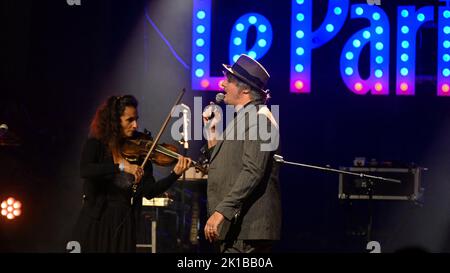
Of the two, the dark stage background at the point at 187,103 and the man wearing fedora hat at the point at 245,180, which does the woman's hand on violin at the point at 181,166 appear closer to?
the man wearing fedora hat at the point at 245,180

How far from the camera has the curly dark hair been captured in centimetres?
559

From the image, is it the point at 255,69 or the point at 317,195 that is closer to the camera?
the point at 255,69

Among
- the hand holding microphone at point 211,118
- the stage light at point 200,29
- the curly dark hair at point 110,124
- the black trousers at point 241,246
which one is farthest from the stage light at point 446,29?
the black trousers at point 241,246

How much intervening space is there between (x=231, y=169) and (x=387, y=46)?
A: 5.33 meters

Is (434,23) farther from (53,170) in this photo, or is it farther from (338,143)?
(53,170)

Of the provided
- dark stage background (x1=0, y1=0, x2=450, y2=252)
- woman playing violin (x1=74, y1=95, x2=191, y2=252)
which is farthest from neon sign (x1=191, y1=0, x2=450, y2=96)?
woman playing violin (x1=74, y1=95, x2=191, y2=252)

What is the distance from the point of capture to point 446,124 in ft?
34.1

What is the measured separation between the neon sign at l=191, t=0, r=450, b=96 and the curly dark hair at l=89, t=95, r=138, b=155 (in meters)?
3.58

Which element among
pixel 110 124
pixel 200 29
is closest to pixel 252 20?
pixel 200 29

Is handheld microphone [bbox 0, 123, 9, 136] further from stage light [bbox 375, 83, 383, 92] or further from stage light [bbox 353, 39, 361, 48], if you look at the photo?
stage light [bbox 375, 83, 383, 92]

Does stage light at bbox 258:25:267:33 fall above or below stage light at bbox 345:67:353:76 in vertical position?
above

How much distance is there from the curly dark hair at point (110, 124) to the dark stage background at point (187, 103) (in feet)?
11.1

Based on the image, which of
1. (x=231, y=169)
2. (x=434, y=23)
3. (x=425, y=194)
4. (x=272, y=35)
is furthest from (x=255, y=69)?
(x=425, y=194)

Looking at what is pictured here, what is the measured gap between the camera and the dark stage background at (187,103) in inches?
373
